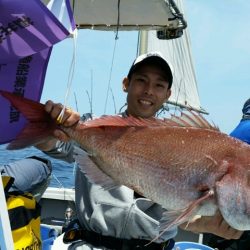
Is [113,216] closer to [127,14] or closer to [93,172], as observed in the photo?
[93,172]

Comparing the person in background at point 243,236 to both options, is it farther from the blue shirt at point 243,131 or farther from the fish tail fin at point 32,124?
the fish tail fin at point 32,124

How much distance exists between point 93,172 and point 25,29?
74 cm

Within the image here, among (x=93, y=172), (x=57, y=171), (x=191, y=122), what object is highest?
(x=191, y=122)

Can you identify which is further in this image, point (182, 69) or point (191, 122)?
point (182, 69)

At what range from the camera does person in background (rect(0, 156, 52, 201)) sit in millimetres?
2771

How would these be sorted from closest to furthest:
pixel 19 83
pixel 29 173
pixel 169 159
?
pixel 169 159 < pixel 19 83 < pixel 29 173

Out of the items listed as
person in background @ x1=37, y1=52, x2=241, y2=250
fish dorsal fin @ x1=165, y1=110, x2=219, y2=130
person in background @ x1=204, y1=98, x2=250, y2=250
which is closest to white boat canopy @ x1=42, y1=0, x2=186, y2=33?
person in background @ x1=204, y1=98, x2=250, y2=250

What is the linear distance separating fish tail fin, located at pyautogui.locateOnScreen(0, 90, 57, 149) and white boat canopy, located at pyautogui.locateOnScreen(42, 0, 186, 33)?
10.3 ft

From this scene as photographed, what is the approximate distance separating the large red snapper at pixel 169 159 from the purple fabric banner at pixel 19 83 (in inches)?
16.0

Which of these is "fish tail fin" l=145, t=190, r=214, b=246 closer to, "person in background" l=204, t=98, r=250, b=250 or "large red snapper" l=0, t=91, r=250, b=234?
"large red snapper" l=0, t=91, r=250, b=234

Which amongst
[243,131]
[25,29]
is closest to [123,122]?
[25,29]

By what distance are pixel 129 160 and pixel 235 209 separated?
0.53 m

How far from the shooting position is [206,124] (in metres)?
2.13

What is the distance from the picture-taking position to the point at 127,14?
5.61m
